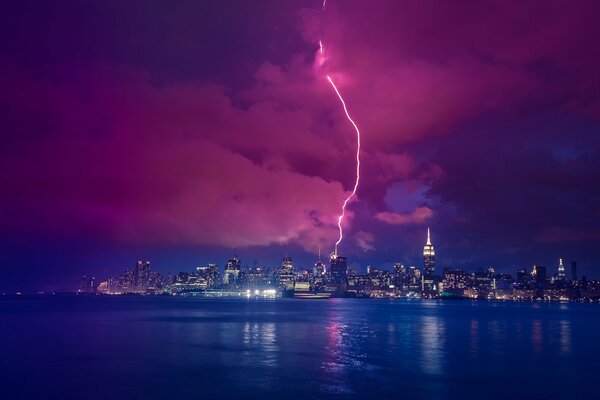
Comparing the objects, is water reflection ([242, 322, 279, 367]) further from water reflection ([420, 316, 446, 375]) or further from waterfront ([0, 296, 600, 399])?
water reflection ([420, 316, 446, 375])

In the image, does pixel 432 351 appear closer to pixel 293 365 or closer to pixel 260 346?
pixel 293 365

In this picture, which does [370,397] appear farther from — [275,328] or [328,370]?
[275,328]

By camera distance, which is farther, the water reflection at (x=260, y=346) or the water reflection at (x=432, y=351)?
the water reflection at (x=260, y=346)

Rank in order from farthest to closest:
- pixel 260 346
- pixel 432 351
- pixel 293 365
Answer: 1. pixel 260 346
2. pixel 432 351
3. pixel 293 365

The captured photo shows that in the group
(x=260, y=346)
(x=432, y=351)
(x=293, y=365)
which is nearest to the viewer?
(x=293, y=365)

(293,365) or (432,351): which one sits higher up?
(293,365)

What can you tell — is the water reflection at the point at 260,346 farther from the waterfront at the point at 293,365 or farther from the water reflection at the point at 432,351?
the water reflection at the point at 432,351

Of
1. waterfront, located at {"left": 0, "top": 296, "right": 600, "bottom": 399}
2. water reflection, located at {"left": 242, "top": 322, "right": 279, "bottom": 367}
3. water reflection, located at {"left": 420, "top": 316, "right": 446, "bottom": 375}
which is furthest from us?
water reflection, located at {"left": 242, "top": 322, "right": 279, "bottom": 367}

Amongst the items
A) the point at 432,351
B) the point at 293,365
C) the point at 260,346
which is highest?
the point at 293,365

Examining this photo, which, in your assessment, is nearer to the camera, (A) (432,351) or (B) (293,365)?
(B) (293,365)

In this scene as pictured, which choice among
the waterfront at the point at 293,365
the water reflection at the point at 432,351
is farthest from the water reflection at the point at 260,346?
the water reflection at the point at 432,351

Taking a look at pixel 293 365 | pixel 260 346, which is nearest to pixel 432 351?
pixel 293 365

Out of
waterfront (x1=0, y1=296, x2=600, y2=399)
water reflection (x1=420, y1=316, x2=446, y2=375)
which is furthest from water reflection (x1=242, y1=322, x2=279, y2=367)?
water reflection (x1=420, y1=316, x2=446, y2=375)
